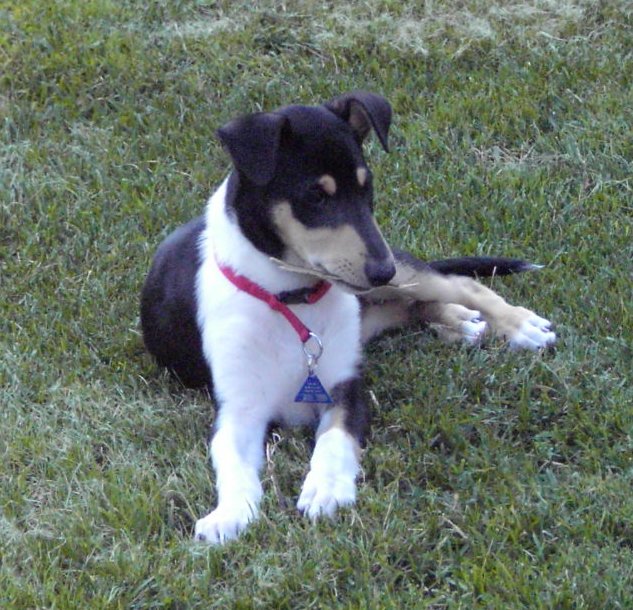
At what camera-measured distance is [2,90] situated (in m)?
6.58

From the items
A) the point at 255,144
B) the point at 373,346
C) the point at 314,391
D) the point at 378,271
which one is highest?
the point at 255,144

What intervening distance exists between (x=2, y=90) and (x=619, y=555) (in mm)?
4531

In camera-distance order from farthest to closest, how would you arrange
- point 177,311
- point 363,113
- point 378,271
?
1. point 177,311
2. point 363,113
3. point 378,271

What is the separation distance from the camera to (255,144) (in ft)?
12.5

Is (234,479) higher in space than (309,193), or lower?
lower

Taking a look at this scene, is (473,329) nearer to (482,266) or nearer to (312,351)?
(482,266)

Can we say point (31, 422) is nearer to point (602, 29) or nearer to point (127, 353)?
point (127, 353)

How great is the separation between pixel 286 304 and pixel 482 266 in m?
1.12

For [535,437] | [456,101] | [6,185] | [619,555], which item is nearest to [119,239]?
[6,185]

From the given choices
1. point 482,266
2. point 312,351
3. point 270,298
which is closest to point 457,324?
point 482,266

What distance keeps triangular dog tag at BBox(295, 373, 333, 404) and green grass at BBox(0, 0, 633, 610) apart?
5.8 inches

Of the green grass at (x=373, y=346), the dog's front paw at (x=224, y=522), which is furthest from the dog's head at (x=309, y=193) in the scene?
the dog's front paw at (x=224, y=522)

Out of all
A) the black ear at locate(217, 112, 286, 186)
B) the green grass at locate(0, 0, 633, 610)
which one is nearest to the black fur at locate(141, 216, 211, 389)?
the green grass at locate(0, 0, 633, 610)

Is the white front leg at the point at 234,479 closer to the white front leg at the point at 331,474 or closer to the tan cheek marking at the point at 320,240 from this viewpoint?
the white front leg at the point at 331,474
